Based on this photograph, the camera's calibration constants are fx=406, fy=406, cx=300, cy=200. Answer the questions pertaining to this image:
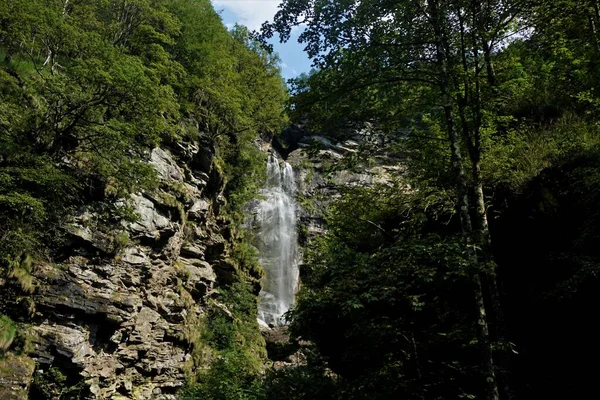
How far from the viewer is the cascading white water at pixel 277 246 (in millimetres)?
25062

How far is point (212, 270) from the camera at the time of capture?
19891 millimetres

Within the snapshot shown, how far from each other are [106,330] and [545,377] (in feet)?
38.4

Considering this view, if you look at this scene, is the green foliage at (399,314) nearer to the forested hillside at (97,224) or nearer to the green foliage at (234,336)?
the forested hillside at (97,224)

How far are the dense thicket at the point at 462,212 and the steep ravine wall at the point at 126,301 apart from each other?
25.2 ft

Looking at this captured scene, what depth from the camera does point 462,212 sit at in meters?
5.77

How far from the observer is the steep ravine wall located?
11000 millimetres

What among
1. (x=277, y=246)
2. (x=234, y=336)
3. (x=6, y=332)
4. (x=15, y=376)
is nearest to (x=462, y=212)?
(x=15, y=376)

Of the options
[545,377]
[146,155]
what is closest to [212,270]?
[146,155]

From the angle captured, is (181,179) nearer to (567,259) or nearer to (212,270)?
(212,270)

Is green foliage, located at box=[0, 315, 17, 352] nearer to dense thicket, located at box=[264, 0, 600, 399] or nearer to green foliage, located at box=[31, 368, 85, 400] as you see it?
green foliage, located at box=[31, 368, 85, 400]

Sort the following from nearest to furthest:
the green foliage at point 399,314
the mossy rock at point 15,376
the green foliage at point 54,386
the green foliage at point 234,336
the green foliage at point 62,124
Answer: the green foliage at point 399,314
the mossy rock at point 15,376
the green foliage at point 54,386
the green foliage at point 62,124
the green foliage at point 234,336

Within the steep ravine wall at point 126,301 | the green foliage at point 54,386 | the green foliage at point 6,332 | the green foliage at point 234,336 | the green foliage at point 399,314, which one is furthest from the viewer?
the green foliage at point 234,336

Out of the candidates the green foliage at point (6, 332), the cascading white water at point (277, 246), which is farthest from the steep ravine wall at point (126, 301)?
the cascading white water at point (277, 246)

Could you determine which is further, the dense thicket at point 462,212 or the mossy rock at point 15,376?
the mossy rock at point 15,376
